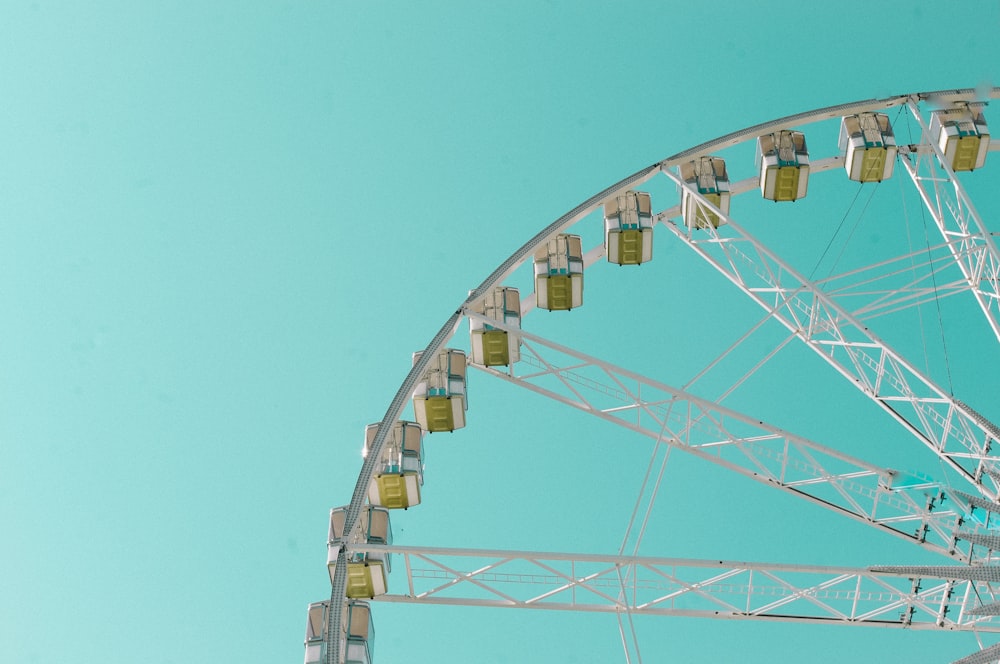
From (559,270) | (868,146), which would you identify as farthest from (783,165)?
(559,270)

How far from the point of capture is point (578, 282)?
25.6 m

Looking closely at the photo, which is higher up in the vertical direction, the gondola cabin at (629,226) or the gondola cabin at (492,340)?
the gondola cabin at (629,226)

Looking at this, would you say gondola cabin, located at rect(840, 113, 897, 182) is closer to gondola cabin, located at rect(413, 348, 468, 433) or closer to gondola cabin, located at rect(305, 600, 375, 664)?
gondola cabin, located at rect(413, 348, 468, 433)

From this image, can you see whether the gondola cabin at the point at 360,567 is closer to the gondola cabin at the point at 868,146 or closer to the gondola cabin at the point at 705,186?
the gondola cabin at the point at 705,186

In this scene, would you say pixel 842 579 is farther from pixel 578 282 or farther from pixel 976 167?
pixel 976 167

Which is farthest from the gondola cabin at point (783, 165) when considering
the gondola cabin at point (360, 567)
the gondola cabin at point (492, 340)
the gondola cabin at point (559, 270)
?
the gondola cabin at point (360, 567)

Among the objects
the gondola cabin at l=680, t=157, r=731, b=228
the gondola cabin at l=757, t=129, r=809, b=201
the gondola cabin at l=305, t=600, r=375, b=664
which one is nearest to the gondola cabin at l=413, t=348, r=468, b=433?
the gondola cabin at l=305, t=600, r=375, b=664

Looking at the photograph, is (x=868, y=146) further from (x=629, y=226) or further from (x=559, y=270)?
(x=559, y=270)

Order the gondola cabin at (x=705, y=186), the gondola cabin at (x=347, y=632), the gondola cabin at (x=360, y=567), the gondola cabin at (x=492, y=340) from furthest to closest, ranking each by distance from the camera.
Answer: the gondola cabin at (x=705, y=186) < the gondola cabin at (x=492, y=340) < the gondola cabin at (x=360, y=567) < the gondola cabin at (x=347, y=632)

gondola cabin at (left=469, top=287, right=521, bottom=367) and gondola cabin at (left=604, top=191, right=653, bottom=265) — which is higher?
gondola cabin at (left=604, top=191, right=653, bottom=265)

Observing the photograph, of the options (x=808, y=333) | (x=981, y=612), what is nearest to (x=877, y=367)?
(x=808, y=333)

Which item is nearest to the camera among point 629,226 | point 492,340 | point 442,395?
point 442,395

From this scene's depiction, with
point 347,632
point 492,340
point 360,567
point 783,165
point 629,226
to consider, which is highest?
point 783,165

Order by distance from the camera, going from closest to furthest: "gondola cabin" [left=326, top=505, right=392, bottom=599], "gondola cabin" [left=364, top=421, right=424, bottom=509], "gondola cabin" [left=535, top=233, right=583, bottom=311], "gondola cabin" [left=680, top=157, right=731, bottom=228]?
"gondola cabin" [left=326, top=505, right=392, bottom=599]
"gondola cabin" [left=364, top=421, right=424, bottom=509]
"gondola cabin" [left=535, top=233, right=583, bottom=311]
"gondola cabin" [left=680, top=157, right=731, bottom=228]
